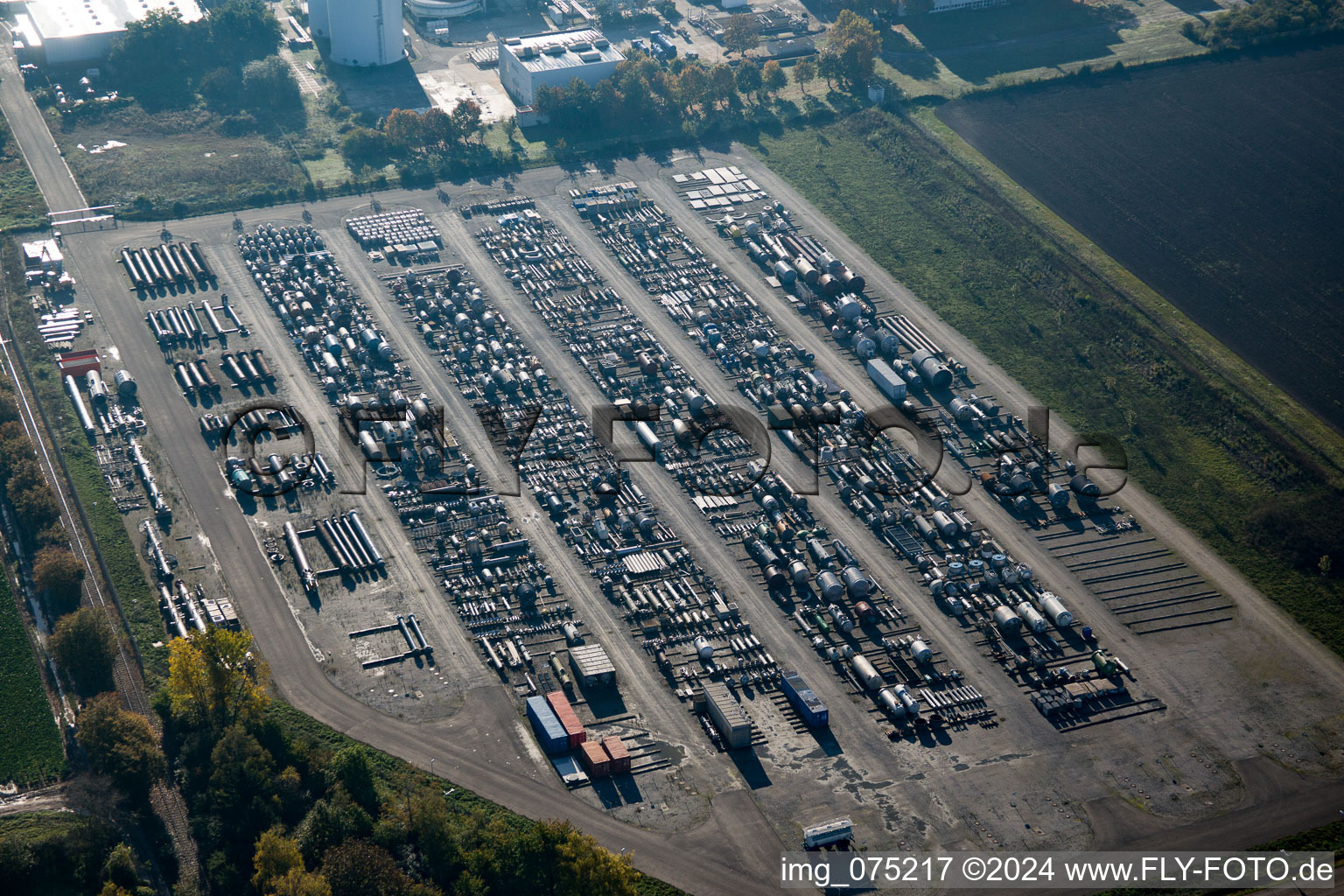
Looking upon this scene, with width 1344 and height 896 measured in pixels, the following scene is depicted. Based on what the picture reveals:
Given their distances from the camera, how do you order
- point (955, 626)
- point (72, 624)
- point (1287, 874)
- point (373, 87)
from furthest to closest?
1. point (373, 87)
2. point (955, 626)
3. point (72, 624)
4. point (1287, 874)

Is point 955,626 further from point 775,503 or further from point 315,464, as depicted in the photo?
point 315,464

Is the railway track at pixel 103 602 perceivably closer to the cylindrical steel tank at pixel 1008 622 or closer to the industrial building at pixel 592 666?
the industrial building at pixel 592 666

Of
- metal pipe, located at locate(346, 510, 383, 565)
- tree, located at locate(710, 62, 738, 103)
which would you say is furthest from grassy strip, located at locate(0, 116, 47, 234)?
tree, located at locate(710, 62, 738, 103)

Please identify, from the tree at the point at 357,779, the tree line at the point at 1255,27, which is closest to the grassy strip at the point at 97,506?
the tree at the point at 357,779

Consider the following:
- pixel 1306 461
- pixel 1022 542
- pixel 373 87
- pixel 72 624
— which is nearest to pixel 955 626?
pixel 1022 542

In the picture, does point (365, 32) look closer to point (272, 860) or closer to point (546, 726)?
point (546, 726)
